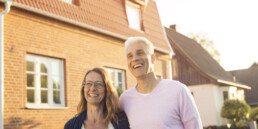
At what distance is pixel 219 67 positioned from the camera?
2902cm

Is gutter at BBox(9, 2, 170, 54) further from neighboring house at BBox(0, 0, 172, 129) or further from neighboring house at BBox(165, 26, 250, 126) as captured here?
neighboring house at BBox(165, 26, 250, 126)

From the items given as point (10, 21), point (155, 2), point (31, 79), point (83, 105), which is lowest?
point (83, 105)

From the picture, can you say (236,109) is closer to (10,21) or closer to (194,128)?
(10,21)

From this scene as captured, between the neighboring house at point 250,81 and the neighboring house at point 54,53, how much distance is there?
26.4 metres

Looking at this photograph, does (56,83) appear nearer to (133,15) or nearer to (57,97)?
(57,97)

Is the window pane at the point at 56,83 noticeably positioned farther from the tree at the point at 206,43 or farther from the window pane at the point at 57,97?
the tree at the point at 206,43

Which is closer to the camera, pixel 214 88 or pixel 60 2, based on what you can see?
pixel 60 2

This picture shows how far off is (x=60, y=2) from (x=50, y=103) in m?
3.04

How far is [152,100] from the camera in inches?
115

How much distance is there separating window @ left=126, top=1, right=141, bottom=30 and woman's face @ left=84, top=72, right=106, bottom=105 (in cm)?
971

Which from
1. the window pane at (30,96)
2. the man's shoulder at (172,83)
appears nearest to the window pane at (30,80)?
the window pane at (30,96)

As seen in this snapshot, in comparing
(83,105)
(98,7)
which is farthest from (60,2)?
(83,105)

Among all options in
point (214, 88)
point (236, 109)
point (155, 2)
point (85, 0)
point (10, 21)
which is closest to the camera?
point (10, 21)

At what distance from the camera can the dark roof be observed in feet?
79.4
